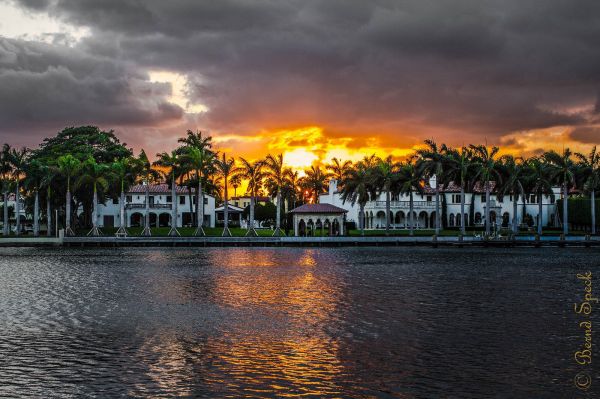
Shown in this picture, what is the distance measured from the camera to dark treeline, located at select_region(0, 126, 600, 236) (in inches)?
3947

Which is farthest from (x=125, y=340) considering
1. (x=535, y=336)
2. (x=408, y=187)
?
(x=408, y=187)

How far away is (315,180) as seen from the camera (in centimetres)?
15150

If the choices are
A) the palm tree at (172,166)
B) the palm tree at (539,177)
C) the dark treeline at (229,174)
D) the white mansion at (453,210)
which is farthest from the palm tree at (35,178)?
the palm tree at (539,177)

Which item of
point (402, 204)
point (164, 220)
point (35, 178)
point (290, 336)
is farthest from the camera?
point (164, 220)

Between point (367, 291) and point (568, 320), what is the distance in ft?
41.7

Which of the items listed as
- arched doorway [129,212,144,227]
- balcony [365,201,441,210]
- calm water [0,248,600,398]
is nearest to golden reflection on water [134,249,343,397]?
calm water [0,248,600,398]

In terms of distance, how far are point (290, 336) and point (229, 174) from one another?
86161 millimetres

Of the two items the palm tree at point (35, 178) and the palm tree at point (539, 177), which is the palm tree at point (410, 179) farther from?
the palm tree at point (35, 178)

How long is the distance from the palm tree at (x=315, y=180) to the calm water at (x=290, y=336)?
345 ft

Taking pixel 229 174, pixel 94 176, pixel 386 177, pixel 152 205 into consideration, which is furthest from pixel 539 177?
pixel 152 205

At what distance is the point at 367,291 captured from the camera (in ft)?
123

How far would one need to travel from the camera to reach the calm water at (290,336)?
1723 cm

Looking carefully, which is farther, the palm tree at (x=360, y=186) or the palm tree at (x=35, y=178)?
the palm tree at (x=35, y=178)

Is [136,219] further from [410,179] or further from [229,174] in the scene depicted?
[410,179]
